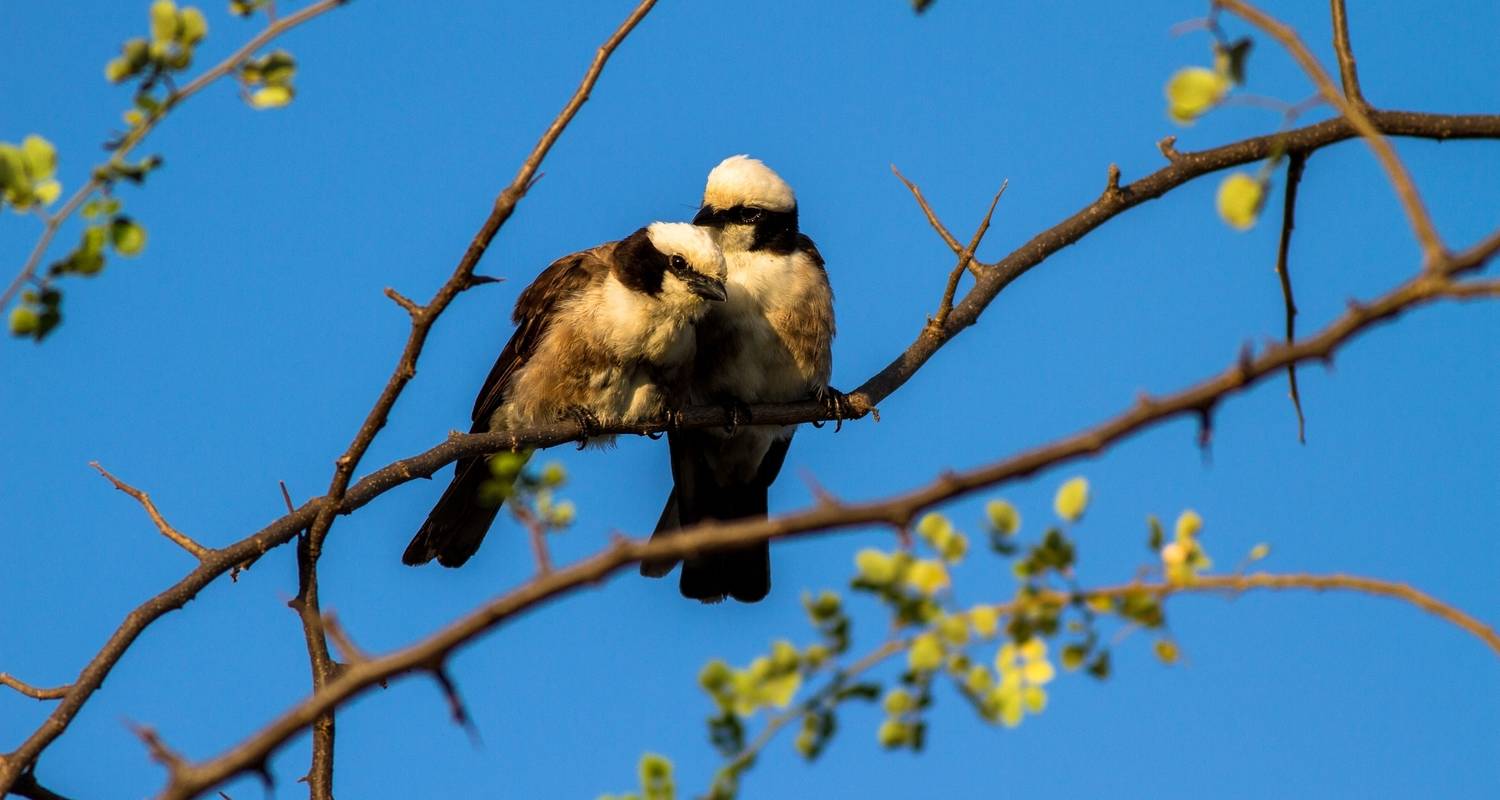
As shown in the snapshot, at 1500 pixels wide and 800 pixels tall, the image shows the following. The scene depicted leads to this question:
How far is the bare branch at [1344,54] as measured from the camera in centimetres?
402

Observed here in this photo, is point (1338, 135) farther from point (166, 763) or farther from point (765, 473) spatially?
point (765, 473)

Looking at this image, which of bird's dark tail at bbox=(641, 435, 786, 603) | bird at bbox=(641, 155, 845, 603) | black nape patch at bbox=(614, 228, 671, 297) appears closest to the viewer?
black nape patch at bbox=(614, 228, 671, 297)

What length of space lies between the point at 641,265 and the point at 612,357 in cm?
49

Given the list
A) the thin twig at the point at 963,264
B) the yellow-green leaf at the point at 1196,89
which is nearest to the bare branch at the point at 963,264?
the thin twig at the point at 963,264

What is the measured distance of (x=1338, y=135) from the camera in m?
3.96

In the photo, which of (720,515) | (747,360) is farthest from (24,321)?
(720,515)

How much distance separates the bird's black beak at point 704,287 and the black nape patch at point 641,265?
0.12m

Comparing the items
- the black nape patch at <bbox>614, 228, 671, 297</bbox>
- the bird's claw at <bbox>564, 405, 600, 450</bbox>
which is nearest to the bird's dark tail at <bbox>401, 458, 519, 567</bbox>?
the bird's claw at <bbox>564, 405, 600, 450</bbox>

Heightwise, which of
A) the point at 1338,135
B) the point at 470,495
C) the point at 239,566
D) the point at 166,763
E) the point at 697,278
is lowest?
the point at 166,763

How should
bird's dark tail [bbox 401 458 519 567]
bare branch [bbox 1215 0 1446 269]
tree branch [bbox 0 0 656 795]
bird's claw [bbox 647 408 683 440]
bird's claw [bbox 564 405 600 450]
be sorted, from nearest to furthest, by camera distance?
bare branch [bbox 1215 0 1446 269] < tree branch [bbox 0 0 656 795] < bird's claw [bbox 647 408 683 440] < bird's claw [bbox 564 405 600 450] < bird's dark tail [bbox 401 458 519 567]

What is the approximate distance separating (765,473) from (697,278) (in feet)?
5.29

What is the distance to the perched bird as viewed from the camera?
6758 millimetres

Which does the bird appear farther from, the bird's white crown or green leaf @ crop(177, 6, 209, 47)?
green leaf @ crop(177, 6, 209, 47)

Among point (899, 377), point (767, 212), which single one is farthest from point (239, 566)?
point (767, 212)
